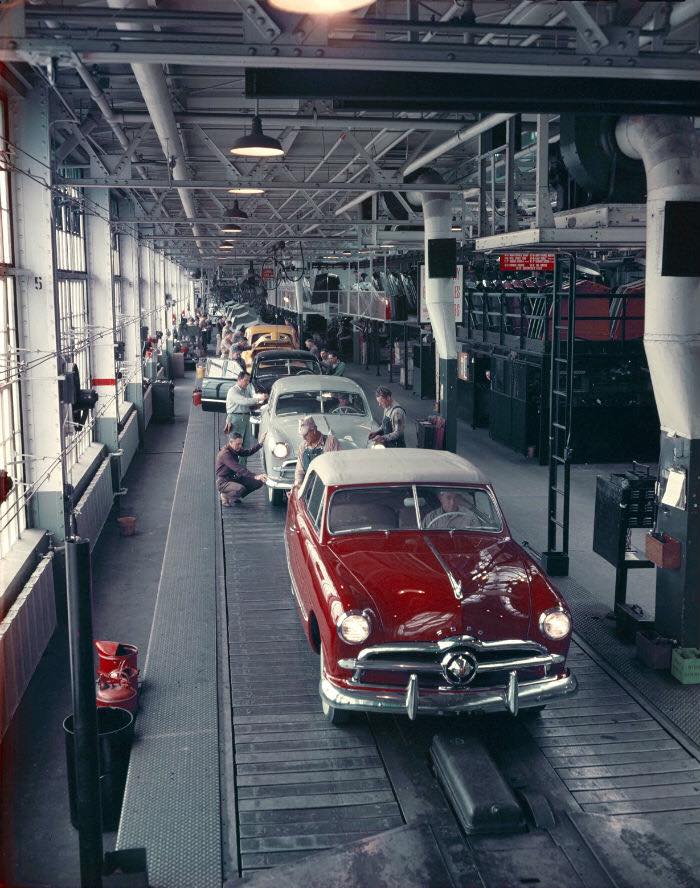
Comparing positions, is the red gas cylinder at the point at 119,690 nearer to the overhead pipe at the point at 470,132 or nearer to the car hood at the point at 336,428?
the car hood at the point at 336,428

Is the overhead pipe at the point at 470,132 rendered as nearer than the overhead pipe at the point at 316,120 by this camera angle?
Yes

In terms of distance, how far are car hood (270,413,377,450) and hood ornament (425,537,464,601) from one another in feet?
18.9

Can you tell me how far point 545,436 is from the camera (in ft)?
56.2

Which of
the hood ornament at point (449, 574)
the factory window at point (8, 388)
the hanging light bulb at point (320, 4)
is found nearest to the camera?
the hanging light bulb at point (320, 4)

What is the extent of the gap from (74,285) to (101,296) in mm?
819

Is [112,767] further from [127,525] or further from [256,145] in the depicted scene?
[127,525]

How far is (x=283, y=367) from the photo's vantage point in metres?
18.9

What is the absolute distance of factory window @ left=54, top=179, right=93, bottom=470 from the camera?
1375 cm

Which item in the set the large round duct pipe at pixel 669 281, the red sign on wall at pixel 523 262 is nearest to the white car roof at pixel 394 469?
the large round duct pipe at pixel 669 281

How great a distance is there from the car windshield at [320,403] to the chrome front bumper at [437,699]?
7.97 metres

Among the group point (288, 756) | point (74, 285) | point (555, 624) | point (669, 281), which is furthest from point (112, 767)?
point (74, 285)

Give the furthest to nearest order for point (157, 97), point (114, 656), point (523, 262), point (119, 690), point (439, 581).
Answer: point (523, 262), point (157, 97), point (114, 656), point (119, 690), point (439, 581)

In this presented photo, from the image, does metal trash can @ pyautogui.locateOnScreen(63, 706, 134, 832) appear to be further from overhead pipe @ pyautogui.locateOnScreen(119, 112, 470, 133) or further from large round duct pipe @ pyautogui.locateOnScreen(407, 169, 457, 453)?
large round duct pipe @ pyautogui.locateOnScreen(407, 169, 457, 453)

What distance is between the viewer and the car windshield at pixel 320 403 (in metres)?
13.8
